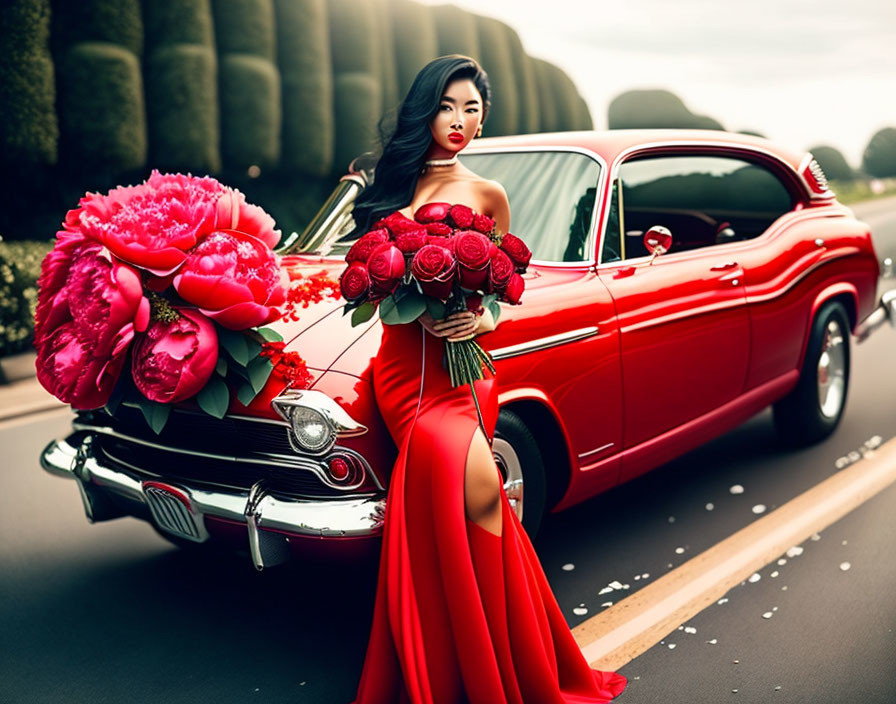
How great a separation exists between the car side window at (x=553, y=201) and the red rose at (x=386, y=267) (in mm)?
1487

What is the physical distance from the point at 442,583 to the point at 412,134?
1331 mm

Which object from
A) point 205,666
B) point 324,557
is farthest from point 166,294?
point 205,666

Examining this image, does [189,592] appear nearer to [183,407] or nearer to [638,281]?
[183,407]

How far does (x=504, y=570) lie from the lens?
2672mm

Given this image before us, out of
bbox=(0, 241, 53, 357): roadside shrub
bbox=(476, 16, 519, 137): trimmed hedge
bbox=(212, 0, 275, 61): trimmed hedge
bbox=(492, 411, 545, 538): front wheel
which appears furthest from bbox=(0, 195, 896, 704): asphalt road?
bbox=(476, 16, 519, 137): trimmed hedge

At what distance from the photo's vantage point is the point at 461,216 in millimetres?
2564

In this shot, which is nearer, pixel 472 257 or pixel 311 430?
pixel 472 257

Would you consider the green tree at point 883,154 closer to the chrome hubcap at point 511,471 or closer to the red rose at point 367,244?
the chrome hubcap at point 511,471

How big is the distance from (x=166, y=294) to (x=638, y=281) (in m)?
1.97

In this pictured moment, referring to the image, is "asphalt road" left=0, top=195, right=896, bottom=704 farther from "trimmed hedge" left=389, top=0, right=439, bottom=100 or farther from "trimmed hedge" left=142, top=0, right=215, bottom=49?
"trimmed hedge" left=389, top=0, right=439, bottom=100

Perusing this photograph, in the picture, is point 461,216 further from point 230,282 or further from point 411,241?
point 230,282

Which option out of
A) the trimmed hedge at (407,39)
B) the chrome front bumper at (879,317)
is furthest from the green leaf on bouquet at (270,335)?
the trimmed hedge at (407,39)

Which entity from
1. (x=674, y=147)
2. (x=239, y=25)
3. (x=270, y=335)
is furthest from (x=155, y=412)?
(x=239, y=25)

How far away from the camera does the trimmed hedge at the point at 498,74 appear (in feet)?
68.6
